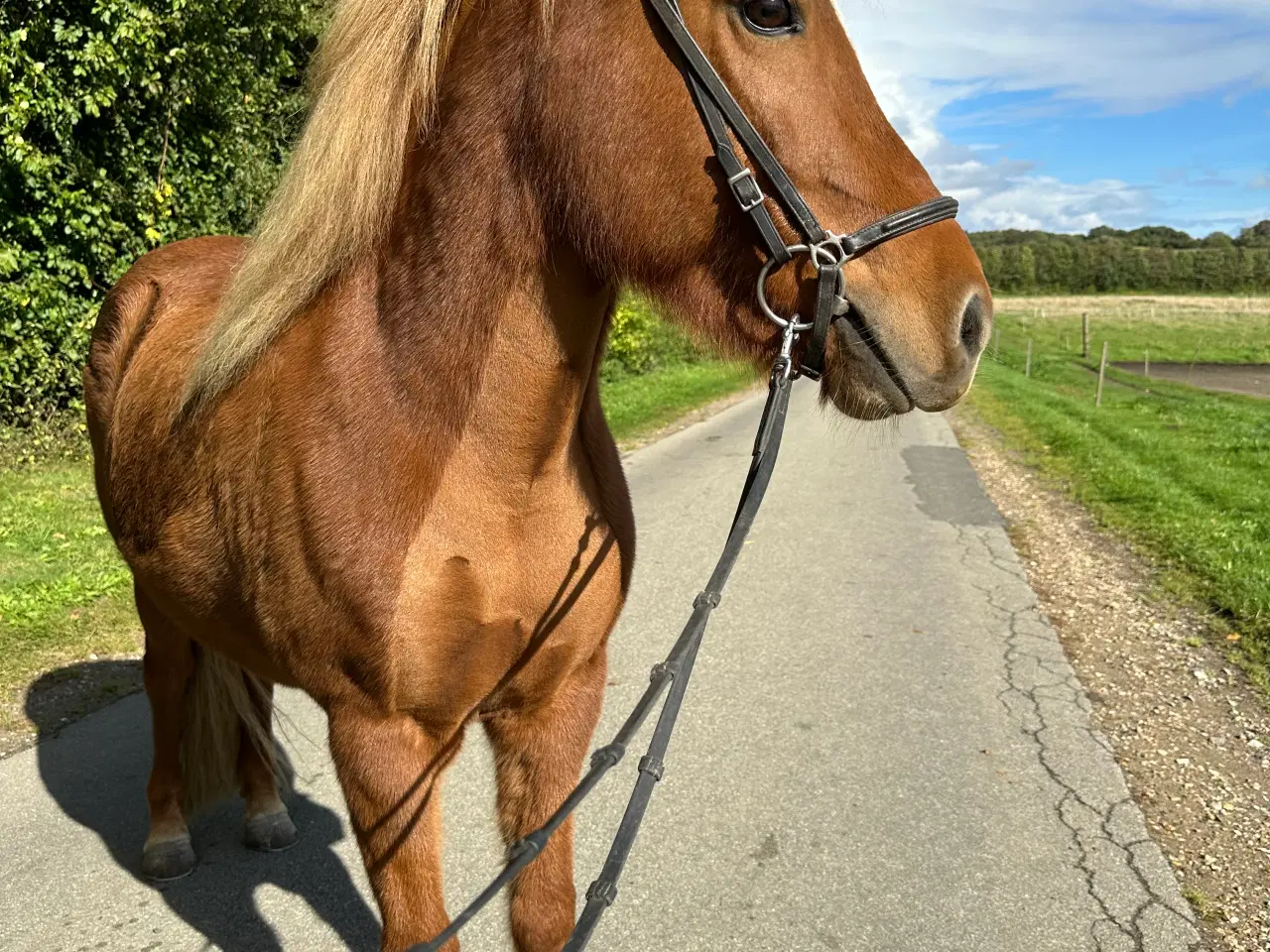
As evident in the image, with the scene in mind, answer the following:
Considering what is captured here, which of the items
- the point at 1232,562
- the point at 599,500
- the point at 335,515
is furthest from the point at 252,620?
the point at 1232,562

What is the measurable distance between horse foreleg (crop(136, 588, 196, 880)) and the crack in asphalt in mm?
2925

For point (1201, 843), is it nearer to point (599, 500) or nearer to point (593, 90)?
point (599, 500)

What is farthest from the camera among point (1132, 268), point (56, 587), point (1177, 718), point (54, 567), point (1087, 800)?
point (1132, 268)

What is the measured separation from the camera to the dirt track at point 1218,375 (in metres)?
23.8

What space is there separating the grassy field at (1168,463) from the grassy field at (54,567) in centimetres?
350

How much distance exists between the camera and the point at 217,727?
10.7ft

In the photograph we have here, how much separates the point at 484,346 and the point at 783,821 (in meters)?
2.35

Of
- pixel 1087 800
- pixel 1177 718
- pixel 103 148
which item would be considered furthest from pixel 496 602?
pixel 103 148

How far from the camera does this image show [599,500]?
2.09 meters

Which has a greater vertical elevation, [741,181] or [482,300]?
[741,181]

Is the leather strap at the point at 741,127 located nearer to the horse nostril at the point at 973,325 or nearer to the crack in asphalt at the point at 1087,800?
the horse nostril at the point at 973,325

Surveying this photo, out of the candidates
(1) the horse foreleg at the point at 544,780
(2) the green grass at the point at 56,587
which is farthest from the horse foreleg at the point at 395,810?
(2) the green grass at the point at 56,587

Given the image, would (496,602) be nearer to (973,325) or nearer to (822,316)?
(822,316)

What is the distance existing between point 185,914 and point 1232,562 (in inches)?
245
